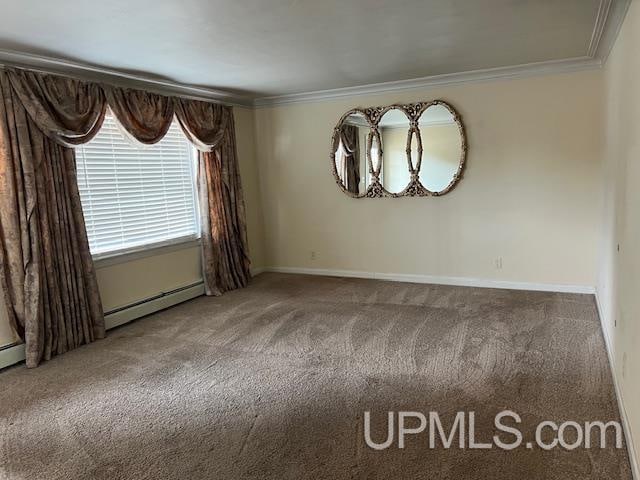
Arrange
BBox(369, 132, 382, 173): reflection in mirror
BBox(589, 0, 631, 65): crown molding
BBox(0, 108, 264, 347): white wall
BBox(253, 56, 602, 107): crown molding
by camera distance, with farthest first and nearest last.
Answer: BBox(369, 132, 382, 173): reflection in mirror
BBox(253, 56, 602, 107): crown molding
BBox(0, 108, 264, 347): white wall
BBox(589, 0, 631, 65): crown molding

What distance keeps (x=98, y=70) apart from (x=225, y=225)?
2110 millimetres

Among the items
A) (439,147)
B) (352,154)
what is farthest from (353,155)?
(439,147)

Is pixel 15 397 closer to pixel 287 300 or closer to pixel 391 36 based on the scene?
pixel 287 300

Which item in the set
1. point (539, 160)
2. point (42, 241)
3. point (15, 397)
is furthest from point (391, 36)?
point (15, 397)

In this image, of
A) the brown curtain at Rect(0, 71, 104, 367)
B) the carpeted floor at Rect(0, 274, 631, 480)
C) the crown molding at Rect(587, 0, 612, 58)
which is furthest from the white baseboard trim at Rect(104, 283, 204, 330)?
the crown molding at Rect(587, 0, 612, 58)

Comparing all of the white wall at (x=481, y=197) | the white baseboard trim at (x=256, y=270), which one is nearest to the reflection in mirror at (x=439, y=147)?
the white wall at (x=481, y=197)

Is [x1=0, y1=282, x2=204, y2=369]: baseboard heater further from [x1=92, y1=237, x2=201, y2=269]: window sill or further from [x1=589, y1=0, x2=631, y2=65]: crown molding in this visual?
[x1=589, y1=0, x2=631, y2=65]: crown molding

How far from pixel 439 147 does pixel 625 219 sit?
8.73ft

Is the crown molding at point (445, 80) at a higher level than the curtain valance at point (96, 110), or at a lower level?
higher

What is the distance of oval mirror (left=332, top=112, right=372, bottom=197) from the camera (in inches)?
213

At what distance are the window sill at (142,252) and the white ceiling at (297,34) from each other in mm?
1612

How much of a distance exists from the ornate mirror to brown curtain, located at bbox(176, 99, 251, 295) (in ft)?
4.15

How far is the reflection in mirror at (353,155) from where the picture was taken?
5414 millimetres

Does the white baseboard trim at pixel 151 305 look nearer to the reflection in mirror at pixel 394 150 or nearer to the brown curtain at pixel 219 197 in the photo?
the brown curtain at pixel 219 197
